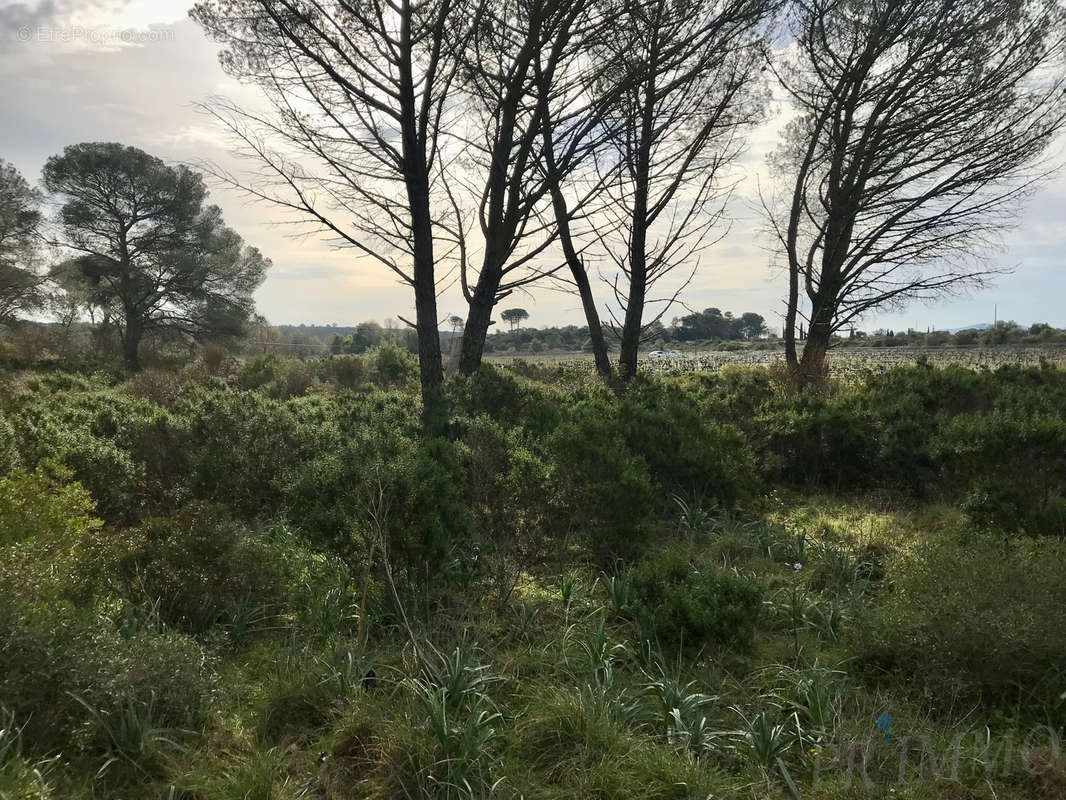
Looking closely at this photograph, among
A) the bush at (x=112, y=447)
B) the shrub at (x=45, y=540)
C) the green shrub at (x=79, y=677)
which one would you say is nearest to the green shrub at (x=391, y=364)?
the bush at (x=112, y=447)

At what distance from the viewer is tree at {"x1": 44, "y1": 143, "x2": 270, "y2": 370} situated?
1057 inches

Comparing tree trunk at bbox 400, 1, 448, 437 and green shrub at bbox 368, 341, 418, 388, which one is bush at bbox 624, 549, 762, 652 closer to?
tree trunk at bbox 400, 1, 448, 437

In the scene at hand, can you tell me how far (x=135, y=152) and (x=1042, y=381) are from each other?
30.1 metres

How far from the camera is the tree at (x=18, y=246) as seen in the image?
25125 mm

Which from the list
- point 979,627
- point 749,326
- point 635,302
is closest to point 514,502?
point 979,627

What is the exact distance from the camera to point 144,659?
294 cm

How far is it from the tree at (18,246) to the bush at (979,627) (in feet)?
96.9

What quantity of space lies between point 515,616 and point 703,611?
3.55 ft

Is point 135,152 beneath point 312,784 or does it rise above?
above

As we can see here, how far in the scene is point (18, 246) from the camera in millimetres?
25922

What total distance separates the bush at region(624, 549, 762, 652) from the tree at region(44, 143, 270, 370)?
26200 millimetres

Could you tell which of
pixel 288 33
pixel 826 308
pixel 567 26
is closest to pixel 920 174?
pixel 826 308

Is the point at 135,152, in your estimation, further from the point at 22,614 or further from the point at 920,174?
the point at 22,614

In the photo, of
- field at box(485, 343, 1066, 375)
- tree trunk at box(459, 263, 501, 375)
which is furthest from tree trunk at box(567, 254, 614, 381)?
tree trunk at box(459, 263, 501, 375)
